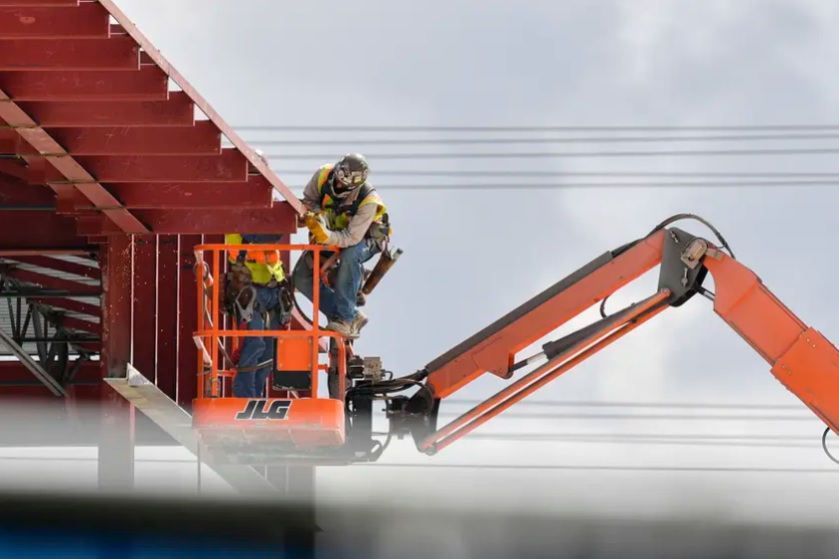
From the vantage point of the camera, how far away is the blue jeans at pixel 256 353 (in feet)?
60.1

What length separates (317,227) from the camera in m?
17.8

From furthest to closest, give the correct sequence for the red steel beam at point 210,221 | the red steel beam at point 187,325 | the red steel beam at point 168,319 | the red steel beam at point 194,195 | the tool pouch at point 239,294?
the red steel beam at point 187,325
the red steel beam at point 168,319
the red steel beam at point 210,221
the red steel beam at point 194,195
the tool pouch at point 239,294

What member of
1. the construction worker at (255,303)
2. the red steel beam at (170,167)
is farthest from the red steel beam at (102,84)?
the construction worker at (255,303)

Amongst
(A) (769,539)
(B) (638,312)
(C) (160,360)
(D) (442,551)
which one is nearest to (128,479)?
(C) (160,360)

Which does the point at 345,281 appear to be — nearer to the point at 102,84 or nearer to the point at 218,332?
the point at 218,332

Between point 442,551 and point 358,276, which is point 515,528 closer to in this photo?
point 442,551

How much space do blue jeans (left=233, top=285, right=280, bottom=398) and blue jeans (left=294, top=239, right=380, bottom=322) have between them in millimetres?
416

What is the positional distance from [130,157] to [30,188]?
3.29 meters

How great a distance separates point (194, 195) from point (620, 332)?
5.14 meters

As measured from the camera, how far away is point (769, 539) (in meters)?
25.8

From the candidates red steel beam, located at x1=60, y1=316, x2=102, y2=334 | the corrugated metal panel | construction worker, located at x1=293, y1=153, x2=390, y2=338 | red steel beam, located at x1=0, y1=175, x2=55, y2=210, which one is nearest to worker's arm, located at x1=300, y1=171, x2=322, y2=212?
construction worker, located at x1=293, y1=153, x2=390, y2=338

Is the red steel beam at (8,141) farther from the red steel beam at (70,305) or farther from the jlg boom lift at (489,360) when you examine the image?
the red steel beam at (70,305)

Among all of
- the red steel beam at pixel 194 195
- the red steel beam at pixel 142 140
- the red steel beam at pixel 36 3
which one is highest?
the red steel beam at pixel 36 3

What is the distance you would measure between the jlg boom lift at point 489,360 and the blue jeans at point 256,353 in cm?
29
